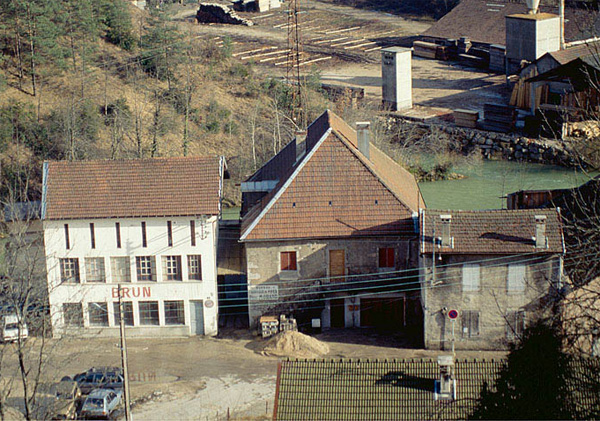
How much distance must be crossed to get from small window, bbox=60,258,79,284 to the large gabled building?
6936 millimetres

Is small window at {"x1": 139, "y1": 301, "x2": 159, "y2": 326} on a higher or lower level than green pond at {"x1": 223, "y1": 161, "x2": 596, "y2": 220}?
lower

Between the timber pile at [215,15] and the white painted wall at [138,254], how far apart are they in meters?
53.2

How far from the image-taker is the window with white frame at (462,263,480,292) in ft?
105

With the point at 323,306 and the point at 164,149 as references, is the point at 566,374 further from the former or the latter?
the point at 164,149

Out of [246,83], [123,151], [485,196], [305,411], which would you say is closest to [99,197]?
[305,411]

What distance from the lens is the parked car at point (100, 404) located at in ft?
94.8

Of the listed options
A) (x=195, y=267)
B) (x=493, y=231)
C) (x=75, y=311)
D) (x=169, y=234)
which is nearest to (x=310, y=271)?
(x=195, y=267)

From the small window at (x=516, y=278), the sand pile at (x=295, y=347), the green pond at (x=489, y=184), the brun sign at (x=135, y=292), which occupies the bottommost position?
the sand pile at (x=295, y=347)

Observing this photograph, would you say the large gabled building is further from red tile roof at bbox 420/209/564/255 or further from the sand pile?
red tile roof at bbox 420/209/564/255

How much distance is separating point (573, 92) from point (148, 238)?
3154 centimetres

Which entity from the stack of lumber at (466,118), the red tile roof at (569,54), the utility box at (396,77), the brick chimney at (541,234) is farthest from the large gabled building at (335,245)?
the red tile roof at (569,54)

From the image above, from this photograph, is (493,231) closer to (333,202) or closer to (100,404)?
(333,202)

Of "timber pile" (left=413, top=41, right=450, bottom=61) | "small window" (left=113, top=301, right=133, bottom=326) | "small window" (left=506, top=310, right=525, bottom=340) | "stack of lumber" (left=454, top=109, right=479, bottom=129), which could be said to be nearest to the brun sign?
"small window" (left=113, top=301, right=133, bottom=326)

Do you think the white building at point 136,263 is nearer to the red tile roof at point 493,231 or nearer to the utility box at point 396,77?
the red tile roof at point 493,231
